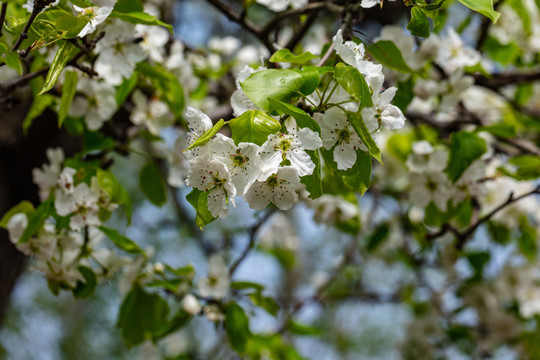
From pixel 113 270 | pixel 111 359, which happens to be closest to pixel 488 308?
pixel 113 270

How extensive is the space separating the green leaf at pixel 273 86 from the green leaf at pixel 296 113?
2cm

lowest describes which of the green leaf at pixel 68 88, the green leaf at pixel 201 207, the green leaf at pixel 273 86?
the green leaf at pixel 68 88

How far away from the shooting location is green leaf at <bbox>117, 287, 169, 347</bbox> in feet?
4.74

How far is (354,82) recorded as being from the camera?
805mm

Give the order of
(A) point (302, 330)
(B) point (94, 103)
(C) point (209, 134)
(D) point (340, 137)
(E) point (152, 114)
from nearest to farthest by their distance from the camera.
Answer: (C) point (209, 134) < (D) point (340, 137) < (B) point (94, 103) < (E) point (152, 114) < (A) point (302, 330)

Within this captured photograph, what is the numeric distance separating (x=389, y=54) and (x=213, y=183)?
1.76ft

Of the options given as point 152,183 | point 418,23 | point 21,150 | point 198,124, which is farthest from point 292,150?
point 21,150

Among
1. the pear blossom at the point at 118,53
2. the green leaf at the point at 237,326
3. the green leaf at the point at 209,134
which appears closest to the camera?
the green leaf at the point at 209,134

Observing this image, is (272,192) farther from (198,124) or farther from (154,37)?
(154,37)

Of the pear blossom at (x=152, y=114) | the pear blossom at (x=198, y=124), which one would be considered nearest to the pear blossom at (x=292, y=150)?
the pear blossom at (x=198, y=124)

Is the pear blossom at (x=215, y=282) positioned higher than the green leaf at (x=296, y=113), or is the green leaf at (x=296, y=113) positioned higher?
the green leaf at (x=296, y=113)

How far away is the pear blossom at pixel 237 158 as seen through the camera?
80 centimetres

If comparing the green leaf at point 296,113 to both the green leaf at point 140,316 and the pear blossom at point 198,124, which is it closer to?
the pear blossom at point 198,124

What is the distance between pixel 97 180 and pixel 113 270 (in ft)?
1.00
